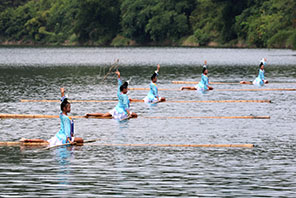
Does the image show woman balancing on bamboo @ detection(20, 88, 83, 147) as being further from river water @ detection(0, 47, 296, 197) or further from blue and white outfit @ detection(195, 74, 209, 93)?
blue and white outfit @ detection(195, 74, 209, 93)

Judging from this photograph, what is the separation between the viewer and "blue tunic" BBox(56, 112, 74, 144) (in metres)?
25.9

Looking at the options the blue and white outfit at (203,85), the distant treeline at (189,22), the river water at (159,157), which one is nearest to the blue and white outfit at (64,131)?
the river water at (159,157)

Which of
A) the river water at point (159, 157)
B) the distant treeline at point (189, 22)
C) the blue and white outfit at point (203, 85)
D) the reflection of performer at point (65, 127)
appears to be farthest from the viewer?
the distant treeline at point (189, 22)

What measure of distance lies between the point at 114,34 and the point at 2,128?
167m

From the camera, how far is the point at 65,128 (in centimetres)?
2602

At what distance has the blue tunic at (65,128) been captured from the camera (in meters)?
25.9

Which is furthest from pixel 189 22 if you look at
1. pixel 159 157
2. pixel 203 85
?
pixel 159 157

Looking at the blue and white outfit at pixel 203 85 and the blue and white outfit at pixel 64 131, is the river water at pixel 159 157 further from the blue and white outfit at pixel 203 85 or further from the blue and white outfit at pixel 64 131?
the blue and white outfit at pixel 203 85

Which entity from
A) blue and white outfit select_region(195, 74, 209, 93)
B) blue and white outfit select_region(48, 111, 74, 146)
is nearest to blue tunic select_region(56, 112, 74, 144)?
blue and white outfit select_region(48, 111, 74, 146)

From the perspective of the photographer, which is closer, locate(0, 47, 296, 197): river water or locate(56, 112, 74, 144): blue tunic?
locate(0, 47, 296, 197): river water

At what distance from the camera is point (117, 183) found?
2033cm

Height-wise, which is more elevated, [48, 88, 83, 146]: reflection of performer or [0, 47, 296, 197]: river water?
[48, 88, 83, 146]: reflection of performer

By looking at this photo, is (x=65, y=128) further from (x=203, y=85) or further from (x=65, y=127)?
(x=203, y=85)

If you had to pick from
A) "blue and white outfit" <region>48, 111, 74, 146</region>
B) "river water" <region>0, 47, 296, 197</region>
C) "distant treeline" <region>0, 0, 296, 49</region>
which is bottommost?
"river water" <region>0, 47, 296, 197</region>
